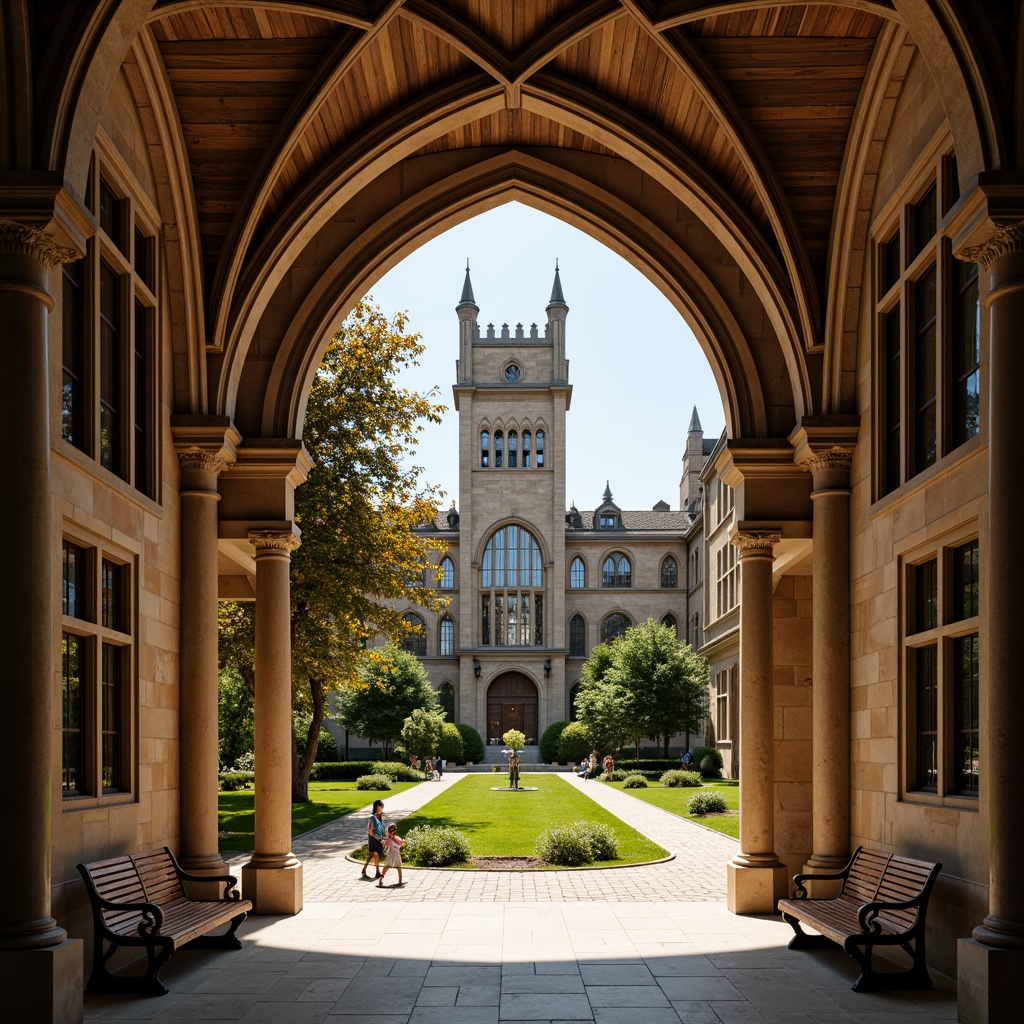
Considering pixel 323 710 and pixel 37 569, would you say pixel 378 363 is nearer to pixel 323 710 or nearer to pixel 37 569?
pixel 323 710

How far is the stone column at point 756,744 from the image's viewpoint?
545 inches

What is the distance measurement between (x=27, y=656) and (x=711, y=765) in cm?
4350

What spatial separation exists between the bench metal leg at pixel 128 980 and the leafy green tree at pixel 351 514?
1572 cm

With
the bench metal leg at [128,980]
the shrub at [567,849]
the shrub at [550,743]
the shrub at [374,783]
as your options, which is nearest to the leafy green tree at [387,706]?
the shrub at [550,743]

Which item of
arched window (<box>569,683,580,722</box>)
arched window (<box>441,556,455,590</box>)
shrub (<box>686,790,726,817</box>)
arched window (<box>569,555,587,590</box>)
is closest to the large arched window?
arched window (<box>441,556,455,590</box>)

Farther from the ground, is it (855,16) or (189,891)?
(855,16)

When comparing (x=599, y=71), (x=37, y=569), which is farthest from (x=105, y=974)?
(x=599, y=71)

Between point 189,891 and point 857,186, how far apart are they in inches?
399

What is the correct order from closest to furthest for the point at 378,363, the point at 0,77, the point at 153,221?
1. the point at 0,77
2. the point at 153,221
3. the point at 378,363

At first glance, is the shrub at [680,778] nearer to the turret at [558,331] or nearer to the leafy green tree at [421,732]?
the leafy green tree at [421,732]

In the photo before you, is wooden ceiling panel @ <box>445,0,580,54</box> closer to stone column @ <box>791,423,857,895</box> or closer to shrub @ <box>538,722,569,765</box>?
stone column @ <box>791,423,857,895</box>

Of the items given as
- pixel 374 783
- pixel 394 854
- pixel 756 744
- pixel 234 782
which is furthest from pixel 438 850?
pixel 234 782

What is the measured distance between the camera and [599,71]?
500 inches

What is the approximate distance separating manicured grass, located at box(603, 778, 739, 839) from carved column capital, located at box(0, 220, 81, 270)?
66.0ft
